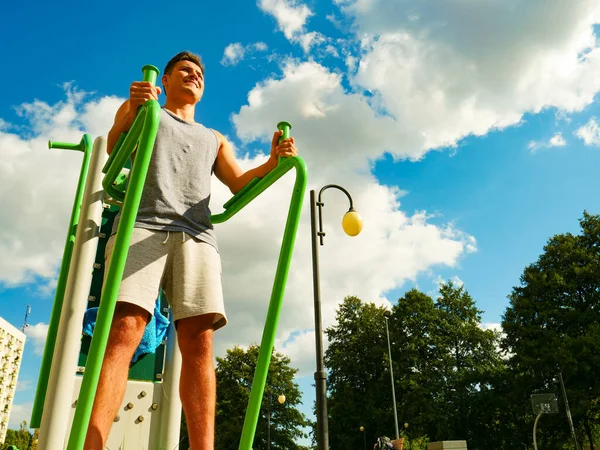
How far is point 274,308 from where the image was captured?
1.83 metres

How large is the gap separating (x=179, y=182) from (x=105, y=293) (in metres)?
0.88

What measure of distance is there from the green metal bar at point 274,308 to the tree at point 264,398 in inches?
1338

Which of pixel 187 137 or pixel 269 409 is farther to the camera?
pixel 269 409

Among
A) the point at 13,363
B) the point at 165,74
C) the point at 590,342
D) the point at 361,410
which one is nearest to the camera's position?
the point at 165,74

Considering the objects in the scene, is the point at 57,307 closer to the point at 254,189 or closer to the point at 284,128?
the point at 254,189

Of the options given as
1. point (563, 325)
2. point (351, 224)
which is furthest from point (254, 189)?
point (563, 325)

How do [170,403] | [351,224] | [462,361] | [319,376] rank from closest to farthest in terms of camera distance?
[170,403] < [319,376] < [351,224] < [462,361]

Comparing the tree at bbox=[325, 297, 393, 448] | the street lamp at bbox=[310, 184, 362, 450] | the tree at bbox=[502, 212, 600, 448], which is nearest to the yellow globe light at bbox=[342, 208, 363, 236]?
the street lamp at bbox=[310, 184, 362, 450]

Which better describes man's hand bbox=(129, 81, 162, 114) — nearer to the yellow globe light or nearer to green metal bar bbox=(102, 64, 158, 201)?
green metal bar bbox=(102, 64, 158, 201)

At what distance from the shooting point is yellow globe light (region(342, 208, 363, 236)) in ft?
29.5

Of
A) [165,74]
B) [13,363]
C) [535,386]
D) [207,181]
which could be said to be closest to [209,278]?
[207,181]

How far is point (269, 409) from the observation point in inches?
1398

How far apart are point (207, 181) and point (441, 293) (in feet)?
109

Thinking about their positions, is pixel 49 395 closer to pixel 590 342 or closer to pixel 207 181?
pixel 207 181
